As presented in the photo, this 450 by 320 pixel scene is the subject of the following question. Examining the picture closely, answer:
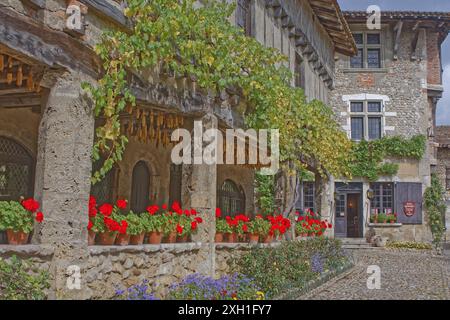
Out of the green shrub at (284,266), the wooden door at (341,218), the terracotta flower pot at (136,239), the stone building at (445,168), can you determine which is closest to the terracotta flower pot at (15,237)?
the terracotta flower pot at (136,239)

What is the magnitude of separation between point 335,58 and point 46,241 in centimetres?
1709

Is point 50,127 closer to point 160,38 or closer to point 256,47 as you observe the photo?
point 160,38

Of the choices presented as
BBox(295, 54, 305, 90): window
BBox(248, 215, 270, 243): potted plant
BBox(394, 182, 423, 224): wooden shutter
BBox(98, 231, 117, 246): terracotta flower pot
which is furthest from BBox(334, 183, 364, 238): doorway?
BBox(98, 231, 117, 246): terracotta flower pot

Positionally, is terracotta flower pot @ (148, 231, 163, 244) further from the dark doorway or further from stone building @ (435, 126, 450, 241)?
stone building @ (435, 126, 450, 241)

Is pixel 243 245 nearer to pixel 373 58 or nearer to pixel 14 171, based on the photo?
pixel 14 171

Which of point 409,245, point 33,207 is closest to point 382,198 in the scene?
point 409,245

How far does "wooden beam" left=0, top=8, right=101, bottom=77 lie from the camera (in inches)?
164

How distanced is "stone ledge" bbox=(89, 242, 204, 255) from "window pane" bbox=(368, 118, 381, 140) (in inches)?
570

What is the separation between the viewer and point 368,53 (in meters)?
20.8

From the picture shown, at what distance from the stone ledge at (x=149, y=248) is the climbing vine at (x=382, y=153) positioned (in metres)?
13.5

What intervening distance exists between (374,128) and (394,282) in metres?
11.5

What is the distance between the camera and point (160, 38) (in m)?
5.93

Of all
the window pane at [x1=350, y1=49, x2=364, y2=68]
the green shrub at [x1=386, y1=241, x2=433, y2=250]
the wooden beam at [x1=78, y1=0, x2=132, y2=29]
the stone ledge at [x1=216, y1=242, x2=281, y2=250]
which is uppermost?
the window pane at [x1=350, y1=49, x2=364, y2=68]
